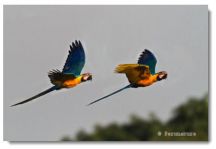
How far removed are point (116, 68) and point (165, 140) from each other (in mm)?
621

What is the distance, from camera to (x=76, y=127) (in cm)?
538

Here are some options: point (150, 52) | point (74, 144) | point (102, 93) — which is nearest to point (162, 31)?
point (150, 52)

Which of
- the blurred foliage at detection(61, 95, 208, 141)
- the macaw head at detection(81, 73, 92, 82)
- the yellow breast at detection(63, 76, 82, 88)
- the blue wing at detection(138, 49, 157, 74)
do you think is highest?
the blue wing at detection(138, 49, 157, 74)

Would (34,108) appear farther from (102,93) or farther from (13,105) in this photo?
(102,93)

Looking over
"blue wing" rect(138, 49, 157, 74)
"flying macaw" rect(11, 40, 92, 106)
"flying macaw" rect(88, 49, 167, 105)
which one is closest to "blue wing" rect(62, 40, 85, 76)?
"flying macaw" rect(11, 40, 92, 106)

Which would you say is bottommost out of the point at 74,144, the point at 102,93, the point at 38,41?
the point at 74,144

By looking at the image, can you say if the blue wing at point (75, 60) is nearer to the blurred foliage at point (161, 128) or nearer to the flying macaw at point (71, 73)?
the flying macaw at point (71, 73)

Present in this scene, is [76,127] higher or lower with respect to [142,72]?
lower

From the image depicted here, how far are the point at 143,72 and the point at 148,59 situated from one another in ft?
0.36

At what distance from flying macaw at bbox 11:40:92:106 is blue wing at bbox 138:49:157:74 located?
389 millimetres

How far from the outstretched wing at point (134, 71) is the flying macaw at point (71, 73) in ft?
0.78

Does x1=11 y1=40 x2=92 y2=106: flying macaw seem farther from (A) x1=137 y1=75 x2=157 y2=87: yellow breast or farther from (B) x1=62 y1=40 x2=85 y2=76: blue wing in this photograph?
(A) x1=137 y1=75 x2=157 y2=87: yellow breast

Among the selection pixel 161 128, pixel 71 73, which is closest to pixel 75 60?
pixel 71 73

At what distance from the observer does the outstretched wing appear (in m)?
5.37
